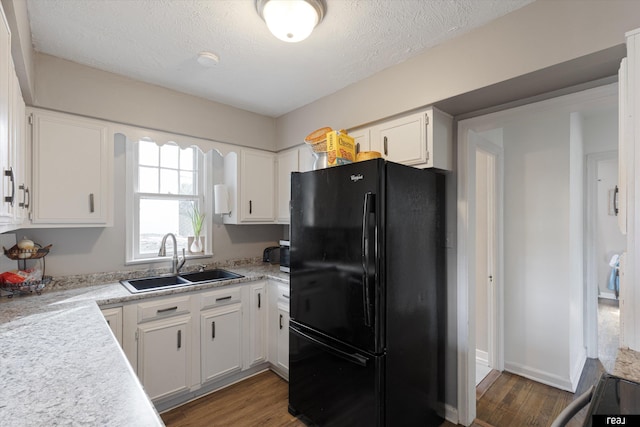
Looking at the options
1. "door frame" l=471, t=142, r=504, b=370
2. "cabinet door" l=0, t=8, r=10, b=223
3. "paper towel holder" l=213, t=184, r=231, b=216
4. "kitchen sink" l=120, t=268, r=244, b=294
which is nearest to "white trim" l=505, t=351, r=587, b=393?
"door frame" l=471, t=142, r=504, b=370

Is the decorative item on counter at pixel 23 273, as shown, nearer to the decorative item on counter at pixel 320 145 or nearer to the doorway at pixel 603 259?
the decorative item on counter at pixel 320 145

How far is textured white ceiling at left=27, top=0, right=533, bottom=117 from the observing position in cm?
152

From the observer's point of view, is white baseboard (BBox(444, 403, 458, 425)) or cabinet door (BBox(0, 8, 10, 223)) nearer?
cabinet door (BBox(0, 8, 10, 223))

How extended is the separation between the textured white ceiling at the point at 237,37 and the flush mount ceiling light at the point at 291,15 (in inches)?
3.2

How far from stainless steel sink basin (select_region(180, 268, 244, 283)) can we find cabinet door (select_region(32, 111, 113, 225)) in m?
0.83

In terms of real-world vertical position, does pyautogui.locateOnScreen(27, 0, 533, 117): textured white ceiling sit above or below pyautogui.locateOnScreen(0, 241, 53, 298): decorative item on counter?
above

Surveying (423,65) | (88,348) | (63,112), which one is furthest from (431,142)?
(63,112)

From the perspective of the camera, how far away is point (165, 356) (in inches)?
84.4

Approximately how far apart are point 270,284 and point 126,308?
110cm

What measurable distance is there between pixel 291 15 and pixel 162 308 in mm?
2008

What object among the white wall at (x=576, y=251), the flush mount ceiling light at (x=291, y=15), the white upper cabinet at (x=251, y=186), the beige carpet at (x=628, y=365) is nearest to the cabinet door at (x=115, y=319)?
the white upper cabinet at (x=251, y=186)

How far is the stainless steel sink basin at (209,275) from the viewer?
2.70 meters

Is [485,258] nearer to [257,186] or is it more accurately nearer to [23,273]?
[257,186]

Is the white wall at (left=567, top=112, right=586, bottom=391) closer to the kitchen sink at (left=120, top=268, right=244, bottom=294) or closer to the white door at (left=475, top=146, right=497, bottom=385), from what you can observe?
the white door at (left=475, top=146, right=497, bottom=385)
